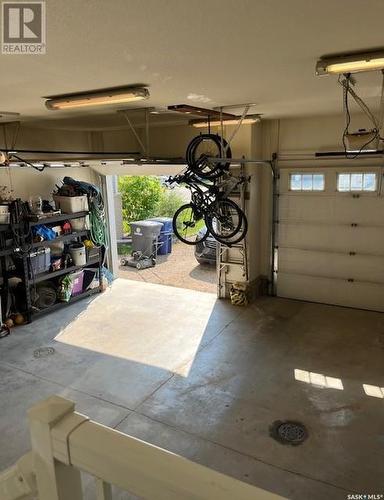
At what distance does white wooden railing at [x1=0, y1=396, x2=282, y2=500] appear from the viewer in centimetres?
69

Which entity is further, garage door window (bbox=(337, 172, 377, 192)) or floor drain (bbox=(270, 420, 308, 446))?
garage door window (bbox=(337, 172, 377, 192))

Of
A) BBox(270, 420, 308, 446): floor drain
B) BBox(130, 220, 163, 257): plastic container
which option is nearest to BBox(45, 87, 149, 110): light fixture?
BBox(270, 420, 308, 446): floor drain

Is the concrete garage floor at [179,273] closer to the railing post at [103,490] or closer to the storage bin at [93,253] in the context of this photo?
the storage bin at [93,253]

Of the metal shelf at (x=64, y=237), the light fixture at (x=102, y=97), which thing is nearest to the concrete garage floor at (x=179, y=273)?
the metal shelf at (x=64, y=237)

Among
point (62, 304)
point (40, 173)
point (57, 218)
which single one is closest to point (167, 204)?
point (40, 173)

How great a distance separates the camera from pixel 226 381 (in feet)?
16.0

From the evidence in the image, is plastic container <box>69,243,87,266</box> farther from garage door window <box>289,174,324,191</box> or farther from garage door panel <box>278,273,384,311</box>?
garage door window <box>289,174,324,191</box>

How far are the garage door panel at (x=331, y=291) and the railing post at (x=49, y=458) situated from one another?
22.8 ft

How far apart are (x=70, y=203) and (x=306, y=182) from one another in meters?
4.39

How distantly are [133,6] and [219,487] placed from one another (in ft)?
5.78

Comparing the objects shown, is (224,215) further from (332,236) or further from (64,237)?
(64,237)

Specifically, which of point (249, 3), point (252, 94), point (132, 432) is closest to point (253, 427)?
point (132, 432)

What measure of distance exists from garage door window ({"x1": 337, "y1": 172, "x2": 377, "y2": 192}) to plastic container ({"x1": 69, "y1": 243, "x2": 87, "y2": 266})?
4878 mm

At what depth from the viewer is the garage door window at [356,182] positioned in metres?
6.70
